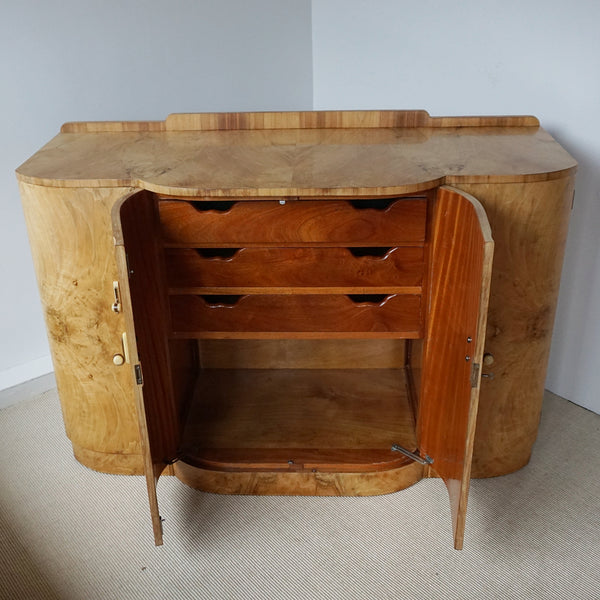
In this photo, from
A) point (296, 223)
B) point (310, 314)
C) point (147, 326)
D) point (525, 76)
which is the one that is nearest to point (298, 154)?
point (296, 223)

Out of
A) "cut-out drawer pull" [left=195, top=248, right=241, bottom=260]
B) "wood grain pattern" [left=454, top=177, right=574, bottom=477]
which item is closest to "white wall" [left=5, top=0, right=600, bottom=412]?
"wood grain pattern" [left=454, top=177, right=574, bottom=477]

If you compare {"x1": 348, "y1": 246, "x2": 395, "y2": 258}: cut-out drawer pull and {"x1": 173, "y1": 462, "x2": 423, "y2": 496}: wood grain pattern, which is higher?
{"x1": 348, "y1": 246, "x2": 395, "y2": 258}: cut-out drawer pull

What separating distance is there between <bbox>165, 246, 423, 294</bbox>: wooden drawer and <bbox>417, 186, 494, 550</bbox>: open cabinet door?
7 cm

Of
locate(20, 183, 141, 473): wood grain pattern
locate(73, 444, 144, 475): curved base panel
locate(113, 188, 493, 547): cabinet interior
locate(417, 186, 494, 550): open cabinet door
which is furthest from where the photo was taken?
locate(73, 444, 144, 475): curved base panel

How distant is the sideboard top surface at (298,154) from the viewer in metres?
1.34

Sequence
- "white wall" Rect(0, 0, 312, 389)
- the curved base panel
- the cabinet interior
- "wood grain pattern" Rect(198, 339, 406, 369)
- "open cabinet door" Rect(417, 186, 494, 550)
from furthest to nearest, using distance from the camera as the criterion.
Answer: "wood grain pattern" Rect(198, 339, 406, 369) → "white wall" Rect(0, 0, 312, 389) → the curved base panel → the cabinet interior → "open cabinet door" Rect(417, 186, 494, 550)

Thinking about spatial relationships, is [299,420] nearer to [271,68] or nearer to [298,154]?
[298,154]

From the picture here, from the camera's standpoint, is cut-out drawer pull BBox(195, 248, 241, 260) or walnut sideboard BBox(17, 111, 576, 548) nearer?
walnut sideboard BBox(17, 111, 576, 548)

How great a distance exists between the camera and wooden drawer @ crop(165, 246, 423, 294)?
143 cm

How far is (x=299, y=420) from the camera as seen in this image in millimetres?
1765

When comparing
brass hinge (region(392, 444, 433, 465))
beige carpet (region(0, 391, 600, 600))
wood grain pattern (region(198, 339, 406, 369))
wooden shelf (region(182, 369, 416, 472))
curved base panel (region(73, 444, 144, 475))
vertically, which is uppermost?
wood grain pattern (region(198, 339, 406, 369))

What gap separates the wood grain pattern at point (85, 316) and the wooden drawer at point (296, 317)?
6.8 inches

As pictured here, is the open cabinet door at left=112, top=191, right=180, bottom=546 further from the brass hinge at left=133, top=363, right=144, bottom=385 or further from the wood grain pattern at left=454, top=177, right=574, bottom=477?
the wood grain pattern at left=454, top=177, right=574, bottom=477

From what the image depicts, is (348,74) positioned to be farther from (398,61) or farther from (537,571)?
(537,571)
